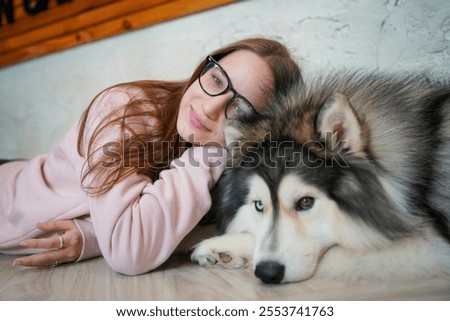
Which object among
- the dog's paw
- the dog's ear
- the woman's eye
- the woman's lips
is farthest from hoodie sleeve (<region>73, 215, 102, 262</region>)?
the dog's ear

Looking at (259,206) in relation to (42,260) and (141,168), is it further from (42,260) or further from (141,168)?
(42,260)

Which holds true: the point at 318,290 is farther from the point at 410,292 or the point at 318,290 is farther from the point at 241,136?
the point at 241,136

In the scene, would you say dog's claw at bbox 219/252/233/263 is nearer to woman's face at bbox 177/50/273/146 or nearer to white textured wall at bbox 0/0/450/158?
woman's face at bbox 177/50/273/146

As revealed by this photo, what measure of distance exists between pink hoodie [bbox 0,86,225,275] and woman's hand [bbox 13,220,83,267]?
2 centimetres

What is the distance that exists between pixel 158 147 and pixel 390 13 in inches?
24.2

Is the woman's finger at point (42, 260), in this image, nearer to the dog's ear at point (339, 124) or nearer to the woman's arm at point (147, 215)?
the woman's arm at point (147, 215)

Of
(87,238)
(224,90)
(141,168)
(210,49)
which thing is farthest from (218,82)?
(87,238)

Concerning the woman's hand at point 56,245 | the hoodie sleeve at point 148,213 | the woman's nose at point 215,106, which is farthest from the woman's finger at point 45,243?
the woman's nose at point 215,106

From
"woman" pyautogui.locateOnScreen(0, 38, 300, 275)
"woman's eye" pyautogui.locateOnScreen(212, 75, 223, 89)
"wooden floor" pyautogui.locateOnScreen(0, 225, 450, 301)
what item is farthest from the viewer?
"woman's eye" pyautogui.locateOnScreen(212, 75, 223, 89)

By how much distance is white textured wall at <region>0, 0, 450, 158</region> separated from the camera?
94 cm

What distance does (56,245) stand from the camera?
97 cm

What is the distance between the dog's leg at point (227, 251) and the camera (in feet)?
3.00

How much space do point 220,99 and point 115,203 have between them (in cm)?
33
